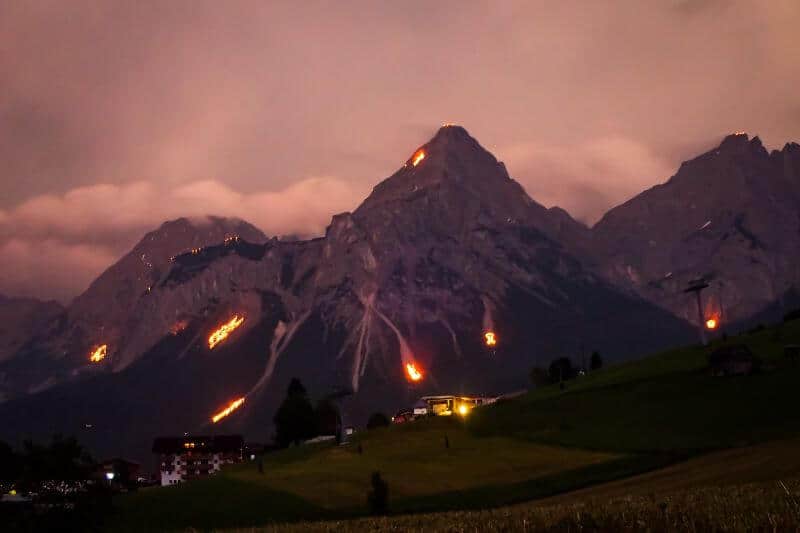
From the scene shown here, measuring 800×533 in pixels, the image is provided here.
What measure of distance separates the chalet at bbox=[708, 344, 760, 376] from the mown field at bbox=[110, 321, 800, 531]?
274 centimetres

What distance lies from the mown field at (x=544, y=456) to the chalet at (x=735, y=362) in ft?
8.99

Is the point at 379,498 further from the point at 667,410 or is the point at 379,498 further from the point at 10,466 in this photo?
the point at 667,410

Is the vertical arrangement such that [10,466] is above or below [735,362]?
below

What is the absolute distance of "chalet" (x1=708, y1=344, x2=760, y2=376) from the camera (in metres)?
162

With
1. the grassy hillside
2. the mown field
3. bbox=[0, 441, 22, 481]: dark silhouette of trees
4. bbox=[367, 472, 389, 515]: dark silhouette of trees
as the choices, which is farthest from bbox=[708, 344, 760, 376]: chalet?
bbox=[0, 441, 22, 481]: dark silhouette of trees

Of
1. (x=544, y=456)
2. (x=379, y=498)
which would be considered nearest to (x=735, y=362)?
(x=544, y=456)

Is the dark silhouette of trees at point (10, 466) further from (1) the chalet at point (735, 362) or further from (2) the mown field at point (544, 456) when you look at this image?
(1) the chalet at point (735, 362)

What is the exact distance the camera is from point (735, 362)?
538 ft

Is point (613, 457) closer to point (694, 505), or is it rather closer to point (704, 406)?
point (704, 406)

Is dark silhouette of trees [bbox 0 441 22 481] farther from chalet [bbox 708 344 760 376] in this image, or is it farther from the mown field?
Answer: chalet [bbox 708 344 760 376]

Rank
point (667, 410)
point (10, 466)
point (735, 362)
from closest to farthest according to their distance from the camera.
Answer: point (10, 466) → point (667, 410) → point (735, 362)

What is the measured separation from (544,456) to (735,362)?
192 feet

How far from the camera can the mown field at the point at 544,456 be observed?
84750mm

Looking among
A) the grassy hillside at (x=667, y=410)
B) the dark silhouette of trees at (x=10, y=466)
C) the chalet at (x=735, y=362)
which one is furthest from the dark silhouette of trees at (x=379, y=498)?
the chalet at (x=735, y=362)
